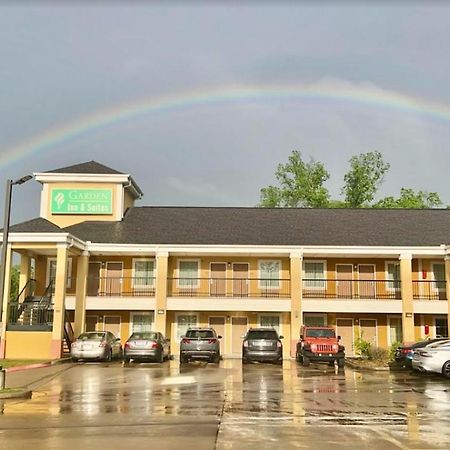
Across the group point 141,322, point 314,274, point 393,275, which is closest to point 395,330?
point 393,275

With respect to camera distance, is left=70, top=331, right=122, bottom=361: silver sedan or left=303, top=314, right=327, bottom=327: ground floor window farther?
left=303, top=314, right=327, bottom=327: ground floor window

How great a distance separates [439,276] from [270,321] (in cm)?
1012

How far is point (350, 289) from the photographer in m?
34.0

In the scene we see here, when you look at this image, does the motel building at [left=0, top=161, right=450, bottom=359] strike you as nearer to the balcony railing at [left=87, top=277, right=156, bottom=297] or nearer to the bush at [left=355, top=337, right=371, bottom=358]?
the balcony railing at [left=87, top=277, right=156, bottom=297]

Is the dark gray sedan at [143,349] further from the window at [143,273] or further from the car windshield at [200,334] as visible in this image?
the window at [143,273]

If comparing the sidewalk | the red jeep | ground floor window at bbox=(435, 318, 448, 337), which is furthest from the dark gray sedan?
ground floor window at bbox=(435, 318, 448, 337)

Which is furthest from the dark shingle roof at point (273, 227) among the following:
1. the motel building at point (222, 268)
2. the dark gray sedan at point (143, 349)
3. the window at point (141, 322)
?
the dark gray sedan at point (143, 349)

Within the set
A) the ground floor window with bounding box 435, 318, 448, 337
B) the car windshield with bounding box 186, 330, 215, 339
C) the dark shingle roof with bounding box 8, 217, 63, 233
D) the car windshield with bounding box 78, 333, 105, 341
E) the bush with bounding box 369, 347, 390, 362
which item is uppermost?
the dark shingle roof with bounding box 8, 217, 63, 233

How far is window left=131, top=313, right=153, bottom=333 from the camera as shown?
3409 cm

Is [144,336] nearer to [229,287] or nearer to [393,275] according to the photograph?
[229,287]

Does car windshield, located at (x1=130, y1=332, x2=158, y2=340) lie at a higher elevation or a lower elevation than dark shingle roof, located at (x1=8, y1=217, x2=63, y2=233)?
lower

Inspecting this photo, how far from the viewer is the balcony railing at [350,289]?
3375cm

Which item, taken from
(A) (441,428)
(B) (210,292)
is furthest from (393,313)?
(A) (441,428)

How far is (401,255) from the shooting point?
31781mm
